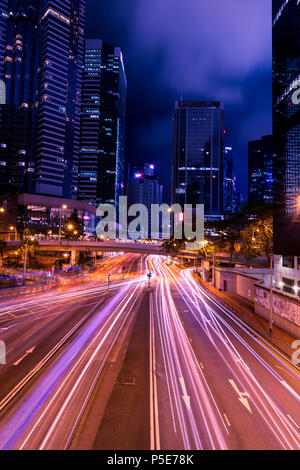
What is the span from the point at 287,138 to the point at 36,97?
17372 centimetres

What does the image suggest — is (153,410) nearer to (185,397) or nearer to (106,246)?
(185,397)

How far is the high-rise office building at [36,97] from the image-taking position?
15638 cm

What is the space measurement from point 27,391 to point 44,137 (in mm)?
169317

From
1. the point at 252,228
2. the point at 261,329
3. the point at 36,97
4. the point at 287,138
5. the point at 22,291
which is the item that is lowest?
the point at 22,291

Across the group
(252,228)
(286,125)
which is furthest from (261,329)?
(286,125)

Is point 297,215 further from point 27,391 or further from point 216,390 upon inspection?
point 27,391

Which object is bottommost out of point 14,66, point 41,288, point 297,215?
point 41,288

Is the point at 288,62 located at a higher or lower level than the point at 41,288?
higher

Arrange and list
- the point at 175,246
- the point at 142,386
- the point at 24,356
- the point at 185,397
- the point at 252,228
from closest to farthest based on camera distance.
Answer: the point at 185,397, the point at 142,386, the point at 24,356, the point at 252,228, the point at 175,246

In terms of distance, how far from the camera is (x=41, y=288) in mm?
41719

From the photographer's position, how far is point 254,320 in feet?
81.3

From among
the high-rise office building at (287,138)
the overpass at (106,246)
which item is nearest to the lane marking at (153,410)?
the high-rise office building at (287,138)

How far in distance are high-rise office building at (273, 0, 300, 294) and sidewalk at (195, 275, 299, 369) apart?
774cm
